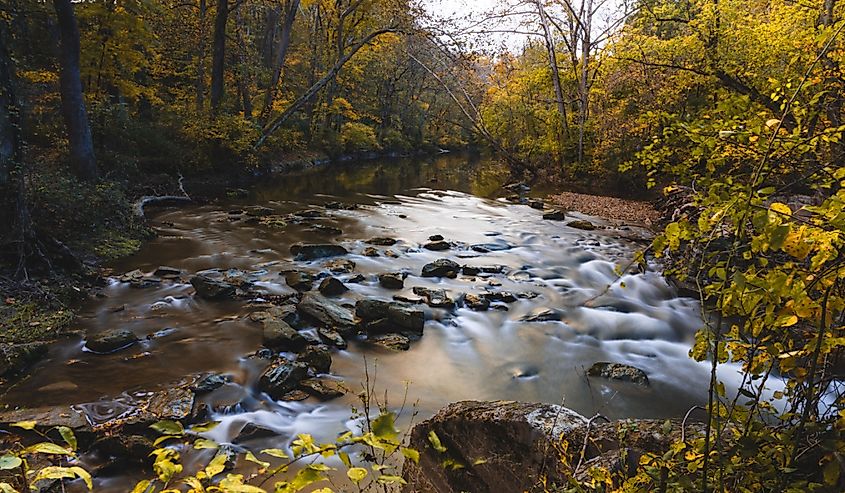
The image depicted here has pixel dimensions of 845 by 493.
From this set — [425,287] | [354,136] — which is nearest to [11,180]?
[425,287]

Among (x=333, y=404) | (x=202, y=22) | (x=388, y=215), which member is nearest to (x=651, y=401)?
(x=333, y=404)

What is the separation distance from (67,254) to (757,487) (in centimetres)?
890

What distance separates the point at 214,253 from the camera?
396 inches

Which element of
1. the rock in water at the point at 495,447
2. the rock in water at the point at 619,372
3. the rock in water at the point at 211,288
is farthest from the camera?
the rock in water at the point at 211,288

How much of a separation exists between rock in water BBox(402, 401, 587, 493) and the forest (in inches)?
0.8

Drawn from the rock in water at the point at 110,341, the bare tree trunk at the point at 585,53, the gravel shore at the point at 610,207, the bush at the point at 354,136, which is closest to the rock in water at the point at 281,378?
the rock in water at the point at 110,341

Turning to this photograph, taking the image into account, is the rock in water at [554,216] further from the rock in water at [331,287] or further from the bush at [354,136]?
the bush at [354,136]

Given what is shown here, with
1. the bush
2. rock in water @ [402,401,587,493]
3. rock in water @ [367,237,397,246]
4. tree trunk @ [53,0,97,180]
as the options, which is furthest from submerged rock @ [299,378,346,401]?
the bush

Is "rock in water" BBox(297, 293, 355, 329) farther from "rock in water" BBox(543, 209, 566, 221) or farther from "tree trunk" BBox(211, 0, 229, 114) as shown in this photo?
"tree trunk" BBox(211, 0, 229, 114)

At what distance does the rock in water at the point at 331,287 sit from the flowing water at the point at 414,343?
7.8 inches

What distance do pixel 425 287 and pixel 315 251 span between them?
2.96m

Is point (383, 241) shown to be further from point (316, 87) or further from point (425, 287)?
point (316, 87)

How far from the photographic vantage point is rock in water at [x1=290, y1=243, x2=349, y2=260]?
1012cm

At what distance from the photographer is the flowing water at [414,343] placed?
500cm
